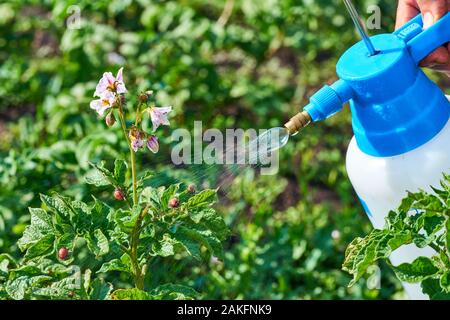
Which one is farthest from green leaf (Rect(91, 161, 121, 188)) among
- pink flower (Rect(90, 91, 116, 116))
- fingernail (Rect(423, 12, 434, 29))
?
fingernail (Rect(423, 12, 434, 29))

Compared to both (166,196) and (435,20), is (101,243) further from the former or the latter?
(435,20)

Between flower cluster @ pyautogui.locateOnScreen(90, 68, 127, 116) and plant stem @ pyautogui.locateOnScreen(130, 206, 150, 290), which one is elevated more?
flower cluster @ pyautogui.locateOnScreen(90, 68, 127, 116)

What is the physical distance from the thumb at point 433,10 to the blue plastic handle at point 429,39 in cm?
2

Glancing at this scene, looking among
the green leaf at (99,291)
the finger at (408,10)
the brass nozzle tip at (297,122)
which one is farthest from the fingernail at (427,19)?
the green leaf at (99,291)

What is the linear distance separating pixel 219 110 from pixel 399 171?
5.75ft

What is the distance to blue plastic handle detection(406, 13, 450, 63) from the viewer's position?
179 cm

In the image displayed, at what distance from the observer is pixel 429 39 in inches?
70.9

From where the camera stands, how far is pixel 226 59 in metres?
3.88

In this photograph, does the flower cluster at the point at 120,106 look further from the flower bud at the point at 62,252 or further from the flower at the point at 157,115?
the flower bud at the point at 62,252

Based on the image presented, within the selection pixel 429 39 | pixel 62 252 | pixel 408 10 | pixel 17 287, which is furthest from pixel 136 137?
pixel 408 10

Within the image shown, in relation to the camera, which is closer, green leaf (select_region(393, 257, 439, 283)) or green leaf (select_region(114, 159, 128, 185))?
green leaf (select_region(393, 257, 439, 283))

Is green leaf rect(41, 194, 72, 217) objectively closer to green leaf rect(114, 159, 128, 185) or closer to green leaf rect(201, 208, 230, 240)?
green leaf rect(114, 159, 128, 185)

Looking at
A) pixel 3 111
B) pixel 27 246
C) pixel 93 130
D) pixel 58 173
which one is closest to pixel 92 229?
pixel 27 246

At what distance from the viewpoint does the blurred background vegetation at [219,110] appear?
8.39 ft
